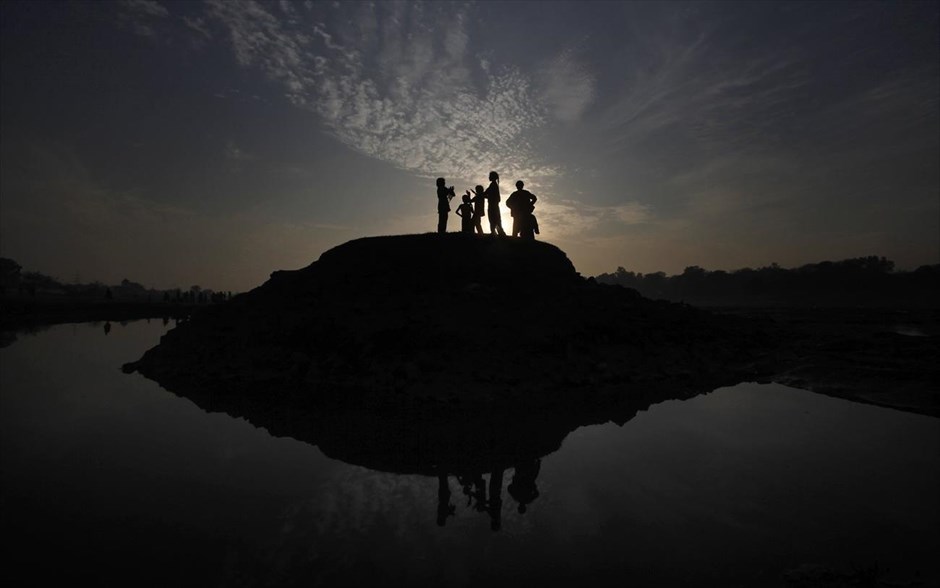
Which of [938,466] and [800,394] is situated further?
[800,394]

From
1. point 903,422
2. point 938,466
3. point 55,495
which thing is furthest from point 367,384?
point 903,422

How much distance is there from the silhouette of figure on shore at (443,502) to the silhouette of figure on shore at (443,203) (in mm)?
12999

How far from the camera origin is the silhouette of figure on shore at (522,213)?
1778cm

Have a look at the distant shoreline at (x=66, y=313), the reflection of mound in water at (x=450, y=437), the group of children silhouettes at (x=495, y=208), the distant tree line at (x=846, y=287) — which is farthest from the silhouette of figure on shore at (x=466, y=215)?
the distant tree line at (x=846, y=287)

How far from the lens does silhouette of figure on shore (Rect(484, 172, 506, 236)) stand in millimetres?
17234

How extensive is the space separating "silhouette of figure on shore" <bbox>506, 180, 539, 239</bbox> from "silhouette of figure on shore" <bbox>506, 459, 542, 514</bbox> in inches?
499

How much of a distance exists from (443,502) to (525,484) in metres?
1.15

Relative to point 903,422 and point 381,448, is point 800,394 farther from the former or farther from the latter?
point 381,448

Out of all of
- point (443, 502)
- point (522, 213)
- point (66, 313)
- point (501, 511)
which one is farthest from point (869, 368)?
point (66, 313)

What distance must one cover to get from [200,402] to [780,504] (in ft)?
38.8

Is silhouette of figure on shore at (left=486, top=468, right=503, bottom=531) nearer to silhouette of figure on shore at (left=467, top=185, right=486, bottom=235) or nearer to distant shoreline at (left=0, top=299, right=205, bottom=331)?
silhouette of figure on shore at (left=467, top=185, right=486, bottom=235)

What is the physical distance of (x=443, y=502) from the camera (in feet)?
17.7

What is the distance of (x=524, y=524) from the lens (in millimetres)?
4832

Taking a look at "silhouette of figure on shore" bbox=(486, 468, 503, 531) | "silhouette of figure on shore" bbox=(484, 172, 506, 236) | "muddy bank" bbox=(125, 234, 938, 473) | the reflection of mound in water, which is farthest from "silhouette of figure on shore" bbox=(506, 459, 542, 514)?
"silhouette of figure on shore" bbox=(484, 172, 506, 236)
